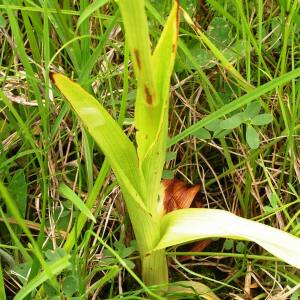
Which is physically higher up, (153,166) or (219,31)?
(219,31)

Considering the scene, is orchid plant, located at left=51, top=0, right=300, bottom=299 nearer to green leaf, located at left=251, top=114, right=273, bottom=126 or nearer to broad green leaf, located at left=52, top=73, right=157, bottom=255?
broad green leaf, located at left=52, top=73, right=157, bottom=255

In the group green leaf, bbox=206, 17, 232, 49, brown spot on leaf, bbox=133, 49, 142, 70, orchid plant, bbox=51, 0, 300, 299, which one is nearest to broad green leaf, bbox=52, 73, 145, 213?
orchid plant, bbox=51, 0, 300, 299

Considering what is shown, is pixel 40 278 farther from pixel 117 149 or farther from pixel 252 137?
pixel 252 137

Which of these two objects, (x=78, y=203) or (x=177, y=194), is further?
(x=177, y=194)

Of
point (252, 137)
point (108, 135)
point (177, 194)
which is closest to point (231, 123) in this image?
point (252, 137)

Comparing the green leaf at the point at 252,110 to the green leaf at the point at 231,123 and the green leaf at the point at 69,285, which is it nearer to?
the green leaf at the point at 231,123

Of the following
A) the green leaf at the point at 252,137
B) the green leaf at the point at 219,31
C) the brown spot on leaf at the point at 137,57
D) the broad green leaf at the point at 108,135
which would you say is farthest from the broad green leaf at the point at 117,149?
the green leaf at the point at 219,31
